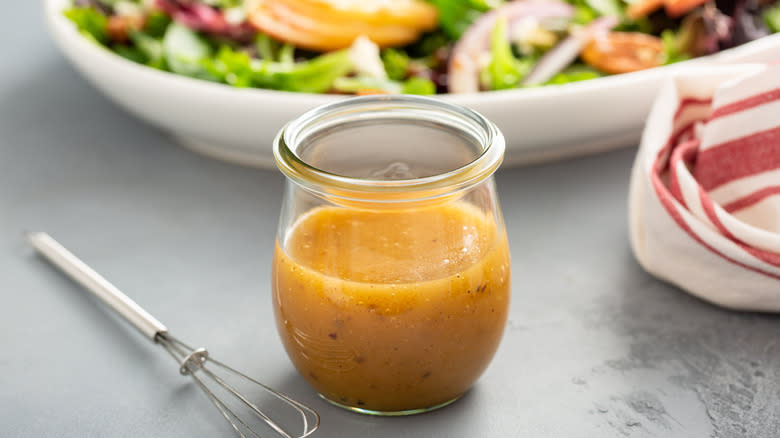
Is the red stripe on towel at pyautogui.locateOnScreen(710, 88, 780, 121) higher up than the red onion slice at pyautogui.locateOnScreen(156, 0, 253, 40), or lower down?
higher up

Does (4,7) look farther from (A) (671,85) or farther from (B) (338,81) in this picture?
(A) (671,85)

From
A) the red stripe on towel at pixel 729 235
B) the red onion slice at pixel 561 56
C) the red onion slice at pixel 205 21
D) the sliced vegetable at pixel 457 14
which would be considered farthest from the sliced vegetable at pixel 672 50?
the red onion slice at pixel 205 21

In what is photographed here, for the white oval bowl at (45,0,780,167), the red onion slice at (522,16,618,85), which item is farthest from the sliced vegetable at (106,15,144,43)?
the red onion slice at (522,16,618,85)

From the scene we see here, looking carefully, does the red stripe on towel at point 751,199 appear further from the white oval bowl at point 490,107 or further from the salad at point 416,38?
the salad at point 416,38

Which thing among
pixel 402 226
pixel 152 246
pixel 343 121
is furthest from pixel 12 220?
pixel 402 226

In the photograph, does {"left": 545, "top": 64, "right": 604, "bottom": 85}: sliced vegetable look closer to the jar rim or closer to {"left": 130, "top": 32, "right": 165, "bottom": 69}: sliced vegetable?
the jar rim

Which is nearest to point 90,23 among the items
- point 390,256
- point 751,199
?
point 390,256
